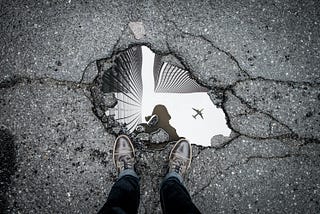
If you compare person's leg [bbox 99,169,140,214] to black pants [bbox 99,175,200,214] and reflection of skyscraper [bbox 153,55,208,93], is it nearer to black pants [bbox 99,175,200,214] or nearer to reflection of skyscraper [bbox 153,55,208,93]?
black pants [bbox 99,175,200,214]

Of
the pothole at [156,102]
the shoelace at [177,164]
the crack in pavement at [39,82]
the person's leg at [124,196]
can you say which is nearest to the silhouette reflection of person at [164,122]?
the pothole at [156,102]

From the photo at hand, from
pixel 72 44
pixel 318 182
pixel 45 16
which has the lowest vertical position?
pixel 318 182

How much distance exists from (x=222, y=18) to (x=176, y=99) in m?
0.97

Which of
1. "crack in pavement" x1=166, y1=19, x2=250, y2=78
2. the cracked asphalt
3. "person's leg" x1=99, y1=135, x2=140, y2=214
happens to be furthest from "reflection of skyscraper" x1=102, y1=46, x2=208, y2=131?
"crack in pavement" x1=166, y1=19, x2=250, y2=78

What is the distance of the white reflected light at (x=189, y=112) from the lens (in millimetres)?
2580

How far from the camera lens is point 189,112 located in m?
2.61

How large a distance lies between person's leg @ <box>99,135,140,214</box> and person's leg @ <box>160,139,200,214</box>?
25 centimetres

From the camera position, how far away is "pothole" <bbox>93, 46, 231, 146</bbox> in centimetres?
Result: 256

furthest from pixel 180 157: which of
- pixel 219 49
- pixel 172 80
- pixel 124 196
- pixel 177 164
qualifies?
pixel 219 49

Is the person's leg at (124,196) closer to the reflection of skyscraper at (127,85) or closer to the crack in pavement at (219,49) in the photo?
the reflection of skyscraper at (127,85)

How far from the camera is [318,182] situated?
2.51 metres

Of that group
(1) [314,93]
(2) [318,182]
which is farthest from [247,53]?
(2) [318,182]

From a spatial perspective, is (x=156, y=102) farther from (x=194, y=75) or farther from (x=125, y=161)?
(x=125, y=161)

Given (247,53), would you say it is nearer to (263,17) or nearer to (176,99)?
(263,17)
